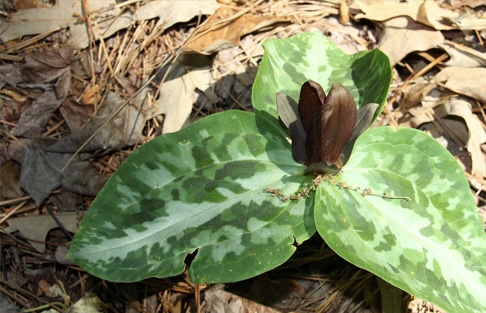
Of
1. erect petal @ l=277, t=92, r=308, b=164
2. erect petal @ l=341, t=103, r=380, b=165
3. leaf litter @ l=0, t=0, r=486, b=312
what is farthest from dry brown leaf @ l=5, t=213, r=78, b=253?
erect petal @ l=341, t=103, r=380, b=165

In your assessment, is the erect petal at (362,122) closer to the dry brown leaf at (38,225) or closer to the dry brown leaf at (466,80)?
the dry brown leaf at (466,80)

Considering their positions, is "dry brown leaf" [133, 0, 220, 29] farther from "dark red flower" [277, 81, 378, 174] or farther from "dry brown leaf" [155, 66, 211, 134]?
"dark red flower" [277, 81, 378, 174]

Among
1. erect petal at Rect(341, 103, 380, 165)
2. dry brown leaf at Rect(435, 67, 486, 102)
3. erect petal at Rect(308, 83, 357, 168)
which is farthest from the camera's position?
dry brown leaf at Rect(435, 67, 486, 102)

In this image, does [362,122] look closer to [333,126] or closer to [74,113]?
[333,126]

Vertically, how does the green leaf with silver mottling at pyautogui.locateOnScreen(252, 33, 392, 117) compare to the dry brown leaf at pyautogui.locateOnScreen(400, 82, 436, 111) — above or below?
above

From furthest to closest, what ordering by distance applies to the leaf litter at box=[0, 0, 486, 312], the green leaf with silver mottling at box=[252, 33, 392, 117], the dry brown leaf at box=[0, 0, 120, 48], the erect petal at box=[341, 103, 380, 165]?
the dry brown leaf at box=[0, 0, 120, 48] → the leaf litter at box=[0, 0, 486, 312] → the green leaf with silver mottling at box=[252, 33, 392, 117] → the erect petal at box=[341, 103, 380, 165]

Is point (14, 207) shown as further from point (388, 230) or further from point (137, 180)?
point (388, 230)

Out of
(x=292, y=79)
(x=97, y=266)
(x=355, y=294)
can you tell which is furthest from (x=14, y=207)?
(x=355, y=294)
